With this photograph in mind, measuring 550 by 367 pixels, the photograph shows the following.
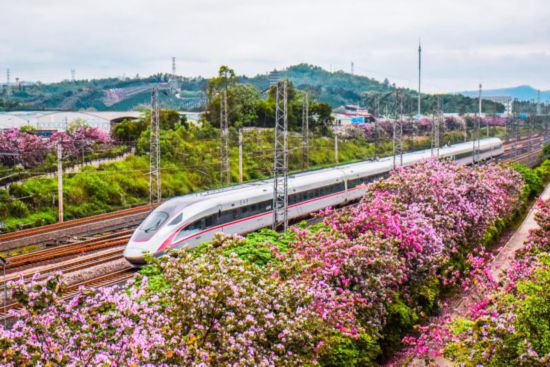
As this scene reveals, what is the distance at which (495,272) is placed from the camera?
2420 cm

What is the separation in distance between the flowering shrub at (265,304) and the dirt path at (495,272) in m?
0.84

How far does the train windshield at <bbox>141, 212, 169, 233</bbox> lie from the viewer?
22745 millimetres

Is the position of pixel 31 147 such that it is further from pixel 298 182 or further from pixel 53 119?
pixel 53 119

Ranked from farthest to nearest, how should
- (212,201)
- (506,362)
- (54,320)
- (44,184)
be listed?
(44,184)
(212,201)
(506,362)
(54,320)

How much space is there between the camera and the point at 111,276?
22625mm

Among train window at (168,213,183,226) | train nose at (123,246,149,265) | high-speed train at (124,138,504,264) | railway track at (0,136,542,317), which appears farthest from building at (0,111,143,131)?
train nose at (123,246,149,265)

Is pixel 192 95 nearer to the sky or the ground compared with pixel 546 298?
nearer to the sky

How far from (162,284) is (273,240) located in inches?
221

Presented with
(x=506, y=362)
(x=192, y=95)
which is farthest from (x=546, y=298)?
(x=192, y=95)

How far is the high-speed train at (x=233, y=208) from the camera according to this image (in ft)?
73.6

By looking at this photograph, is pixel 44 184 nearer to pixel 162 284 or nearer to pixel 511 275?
pixel 162 284

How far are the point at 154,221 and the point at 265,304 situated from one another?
12.7 metres

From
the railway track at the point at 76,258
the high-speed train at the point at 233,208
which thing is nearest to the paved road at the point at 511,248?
the high-speed train at the point at 233,208

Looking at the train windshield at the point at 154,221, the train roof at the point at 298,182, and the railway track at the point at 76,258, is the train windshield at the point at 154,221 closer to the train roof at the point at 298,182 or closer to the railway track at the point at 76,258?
the train roof at the point at 298,182
